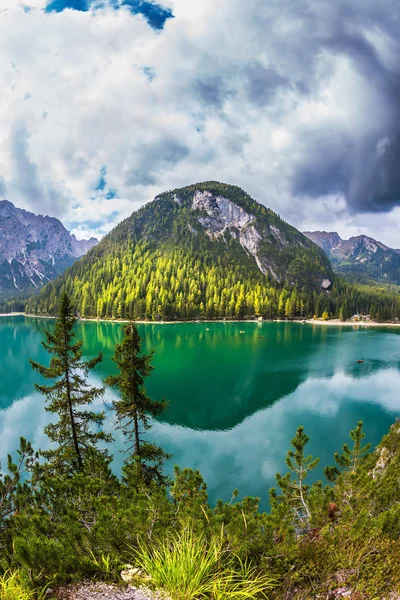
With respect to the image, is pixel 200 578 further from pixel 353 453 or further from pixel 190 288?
pixel 190 288

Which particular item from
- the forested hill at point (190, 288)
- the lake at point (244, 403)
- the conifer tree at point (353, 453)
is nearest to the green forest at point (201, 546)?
the conifer tree at point (353, 453)

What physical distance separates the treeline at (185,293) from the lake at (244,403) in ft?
182

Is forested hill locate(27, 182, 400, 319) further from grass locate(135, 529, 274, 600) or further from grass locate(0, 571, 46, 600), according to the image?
grass locate(135, 529, 274, 600)

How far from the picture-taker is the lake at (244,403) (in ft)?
73.3

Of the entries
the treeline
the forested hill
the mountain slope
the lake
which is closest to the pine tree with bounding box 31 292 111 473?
the lake

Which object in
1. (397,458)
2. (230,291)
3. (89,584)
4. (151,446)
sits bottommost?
(151,446)

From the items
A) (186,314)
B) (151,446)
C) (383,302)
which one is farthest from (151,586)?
Answer: (383,302)

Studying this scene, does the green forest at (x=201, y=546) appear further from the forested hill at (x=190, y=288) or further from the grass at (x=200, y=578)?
the forested hill at (x=190, y=288)

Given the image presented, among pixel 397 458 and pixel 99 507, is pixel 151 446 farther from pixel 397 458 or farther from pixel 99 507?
pixel 397 458

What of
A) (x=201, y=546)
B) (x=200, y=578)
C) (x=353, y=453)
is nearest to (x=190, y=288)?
(x=353, y=453)

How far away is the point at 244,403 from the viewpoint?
33750mm

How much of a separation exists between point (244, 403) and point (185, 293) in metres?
108

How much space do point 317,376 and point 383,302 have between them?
126385 mm

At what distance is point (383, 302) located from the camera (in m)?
147
